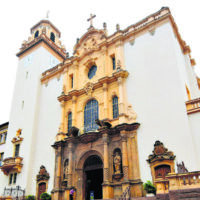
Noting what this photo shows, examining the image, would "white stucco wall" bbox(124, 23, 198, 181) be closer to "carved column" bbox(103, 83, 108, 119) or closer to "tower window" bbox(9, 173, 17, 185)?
"carved column" bbox(103, 83, 108, 119)

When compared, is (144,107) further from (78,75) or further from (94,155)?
(78,75)

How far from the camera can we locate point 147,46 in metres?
19.1

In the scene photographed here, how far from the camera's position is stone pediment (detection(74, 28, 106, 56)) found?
22.9m

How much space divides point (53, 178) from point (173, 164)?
1107 centimetres

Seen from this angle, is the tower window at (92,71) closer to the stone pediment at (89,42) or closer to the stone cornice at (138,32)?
the stone cornice at (138,32)

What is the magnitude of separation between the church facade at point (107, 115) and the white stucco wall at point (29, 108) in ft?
0.39

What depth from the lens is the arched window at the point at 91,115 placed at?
1986 cm

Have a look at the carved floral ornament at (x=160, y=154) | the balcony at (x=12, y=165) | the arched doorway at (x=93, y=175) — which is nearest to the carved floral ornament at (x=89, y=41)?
the arched doorway at (x=93, y=175)

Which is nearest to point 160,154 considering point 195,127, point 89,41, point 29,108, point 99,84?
point 195,127

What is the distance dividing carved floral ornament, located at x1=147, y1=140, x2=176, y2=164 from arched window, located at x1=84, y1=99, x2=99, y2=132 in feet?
19.4

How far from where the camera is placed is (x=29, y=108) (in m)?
26.0

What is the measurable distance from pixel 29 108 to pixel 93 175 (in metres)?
11.5

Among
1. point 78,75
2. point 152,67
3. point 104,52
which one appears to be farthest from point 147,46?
point 78,75

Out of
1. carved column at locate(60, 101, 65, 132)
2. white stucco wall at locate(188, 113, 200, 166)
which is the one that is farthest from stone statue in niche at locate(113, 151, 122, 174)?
carved column at locate(60, 101, 65, 132)
